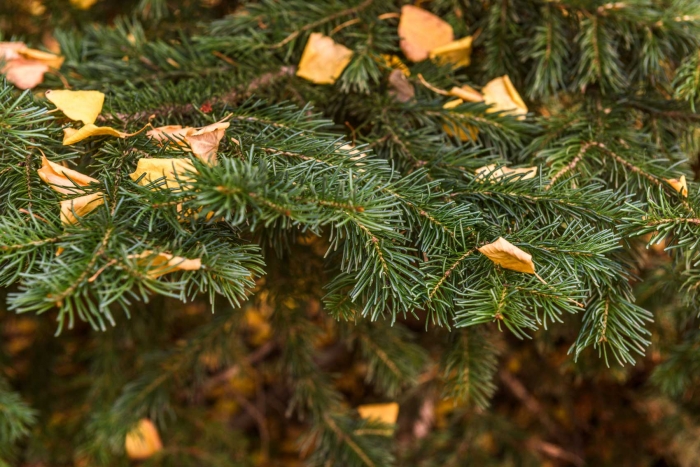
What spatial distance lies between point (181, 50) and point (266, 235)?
309 mm

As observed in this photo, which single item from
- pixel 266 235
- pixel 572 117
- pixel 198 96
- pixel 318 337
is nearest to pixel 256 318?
pixel 318 337

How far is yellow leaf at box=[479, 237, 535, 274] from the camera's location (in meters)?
0.48

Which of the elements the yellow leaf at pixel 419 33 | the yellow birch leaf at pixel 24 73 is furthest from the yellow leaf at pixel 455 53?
the yellow birch leaf at pixel 24 73

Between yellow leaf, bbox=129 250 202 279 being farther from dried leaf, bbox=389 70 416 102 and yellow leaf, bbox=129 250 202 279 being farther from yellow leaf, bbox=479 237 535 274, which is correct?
dried leaf, bbox=389 70 416 102

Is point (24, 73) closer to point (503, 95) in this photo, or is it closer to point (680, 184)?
point (503, 95)

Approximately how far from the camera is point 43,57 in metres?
0.78

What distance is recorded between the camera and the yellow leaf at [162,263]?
1.46ft

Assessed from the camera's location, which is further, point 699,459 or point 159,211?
point 699,459

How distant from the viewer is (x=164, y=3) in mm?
915

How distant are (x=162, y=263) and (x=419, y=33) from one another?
0.52 meters

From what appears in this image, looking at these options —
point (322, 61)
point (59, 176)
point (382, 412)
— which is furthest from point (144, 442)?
point (322, 61)

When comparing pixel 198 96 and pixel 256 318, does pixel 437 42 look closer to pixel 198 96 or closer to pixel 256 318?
pixel 198 96

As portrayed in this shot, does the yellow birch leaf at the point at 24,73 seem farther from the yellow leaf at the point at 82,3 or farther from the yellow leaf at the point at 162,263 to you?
the yellow leaf at the point at 162,263

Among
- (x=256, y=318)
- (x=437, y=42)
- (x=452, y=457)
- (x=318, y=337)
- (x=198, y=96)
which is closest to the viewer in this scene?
(x=198, y=96)
